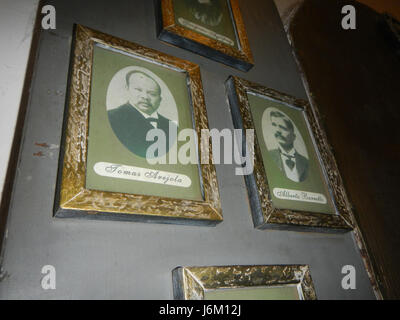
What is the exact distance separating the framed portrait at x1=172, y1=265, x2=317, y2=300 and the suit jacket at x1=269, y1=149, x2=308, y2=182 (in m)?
0.26

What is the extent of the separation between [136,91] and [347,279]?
696 millimetres

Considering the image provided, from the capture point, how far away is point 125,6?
742 mm

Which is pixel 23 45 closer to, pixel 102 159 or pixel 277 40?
pixel 102 159

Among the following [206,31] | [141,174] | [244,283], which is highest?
[206,31]

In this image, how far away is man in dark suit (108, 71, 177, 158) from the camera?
0.55 meters

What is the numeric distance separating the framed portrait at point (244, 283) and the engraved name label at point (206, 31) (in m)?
0.66

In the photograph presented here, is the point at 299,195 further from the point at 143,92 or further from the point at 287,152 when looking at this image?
Result: the point at 143,92

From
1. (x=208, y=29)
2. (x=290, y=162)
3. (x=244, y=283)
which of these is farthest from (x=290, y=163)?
(x=208, y=29)

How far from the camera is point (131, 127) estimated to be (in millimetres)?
562

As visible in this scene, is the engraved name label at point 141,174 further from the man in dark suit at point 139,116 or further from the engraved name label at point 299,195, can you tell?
the engraved name label at point 299,195

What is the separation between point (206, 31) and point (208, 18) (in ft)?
0.26

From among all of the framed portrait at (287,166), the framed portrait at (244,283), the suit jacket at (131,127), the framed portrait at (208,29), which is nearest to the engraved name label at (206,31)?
the framed portrait at (208,29)

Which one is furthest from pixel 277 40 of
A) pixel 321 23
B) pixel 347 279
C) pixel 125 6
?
pixel 347 279

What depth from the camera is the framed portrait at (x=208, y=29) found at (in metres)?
0.76
